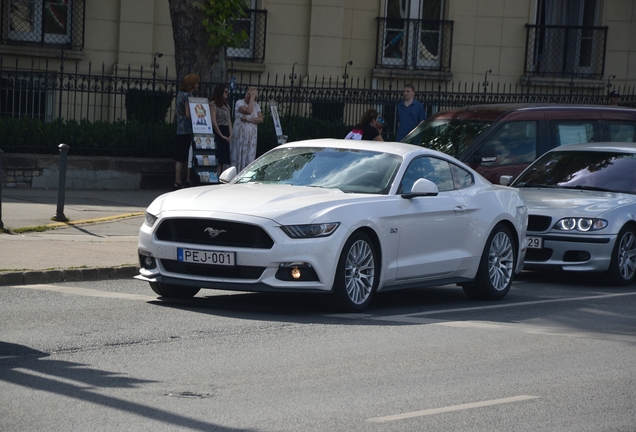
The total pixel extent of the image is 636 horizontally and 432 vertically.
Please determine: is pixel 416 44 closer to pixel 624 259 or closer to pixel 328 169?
pixel 624 259

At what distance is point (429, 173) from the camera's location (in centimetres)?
1097

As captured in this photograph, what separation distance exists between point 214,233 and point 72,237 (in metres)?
4.57

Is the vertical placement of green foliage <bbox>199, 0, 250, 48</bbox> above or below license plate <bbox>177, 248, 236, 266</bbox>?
above

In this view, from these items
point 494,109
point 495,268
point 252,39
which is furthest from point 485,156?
point 252,39

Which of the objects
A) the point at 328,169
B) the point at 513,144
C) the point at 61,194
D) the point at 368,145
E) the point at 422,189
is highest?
the point at 513,144

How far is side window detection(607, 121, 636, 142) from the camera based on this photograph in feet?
55.5

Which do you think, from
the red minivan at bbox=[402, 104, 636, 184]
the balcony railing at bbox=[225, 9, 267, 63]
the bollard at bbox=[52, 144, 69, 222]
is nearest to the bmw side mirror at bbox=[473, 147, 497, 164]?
the red minivan at bbox=[402, 104, 636, 184]

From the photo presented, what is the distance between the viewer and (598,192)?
13.7 m

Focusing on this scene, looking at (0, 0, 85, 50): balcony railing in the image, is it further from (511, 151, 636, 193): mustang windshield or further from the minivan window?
(511, 151, 636, 193): mustang windshield

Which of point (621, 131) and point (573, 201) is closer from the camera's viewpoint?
point (573, 201)

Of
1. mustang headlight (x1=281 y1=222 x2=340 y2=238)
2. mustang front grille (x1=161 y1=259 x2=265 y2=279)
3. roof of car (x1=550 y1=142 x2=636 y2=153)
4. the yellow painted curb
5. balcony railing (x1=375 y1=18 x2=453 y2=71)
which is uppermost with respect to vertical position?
balcony railing (x1=375 y1=18 x2=453 y2=71)

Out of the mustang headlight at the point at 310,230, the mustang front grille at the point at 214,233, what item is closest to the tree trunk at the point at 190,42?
the mustang front grille at the point at 214,233

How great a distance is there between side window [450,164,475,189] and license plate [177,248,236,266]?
286 centimetres

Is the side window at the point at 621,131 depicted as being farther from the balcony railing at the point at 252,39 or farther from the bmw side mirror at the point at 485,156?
the balcony railing at the point at 252,39
